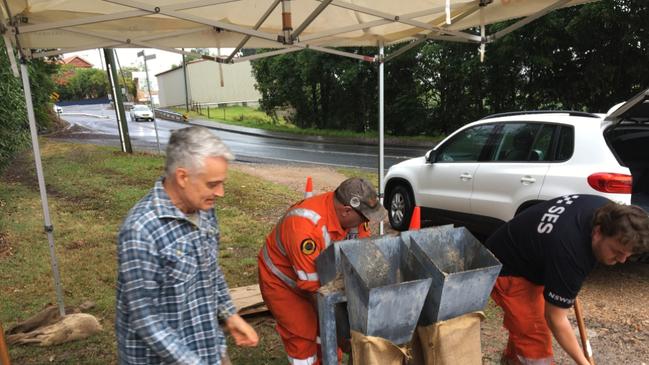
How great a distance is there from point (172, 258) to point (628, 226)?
5.96ft

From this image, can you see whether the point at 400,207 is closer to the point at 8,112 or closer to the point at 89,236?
the point at 89,236

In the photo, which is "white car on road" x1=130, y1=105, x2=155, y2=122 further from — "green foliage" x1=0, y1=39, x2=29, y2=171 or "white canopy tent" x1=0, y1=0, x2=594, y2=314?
"white canopy tent" x1=0, y1=0, x2=594, y2=314

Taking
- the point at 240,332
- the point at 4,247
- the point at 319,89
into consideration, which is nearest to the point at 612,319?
the point at 240,332

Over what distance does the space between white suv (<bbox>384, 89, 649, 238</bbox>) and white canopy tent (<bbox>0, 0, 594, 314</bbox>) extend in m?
1.17

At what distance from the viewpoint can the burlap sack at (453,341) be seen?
6.08 feet

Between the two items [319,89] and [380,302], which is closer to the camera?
[380,302]

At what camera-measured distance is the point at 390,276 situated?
85.6 inches

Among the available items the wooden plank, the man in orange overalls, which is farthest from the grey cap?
the wooden plank

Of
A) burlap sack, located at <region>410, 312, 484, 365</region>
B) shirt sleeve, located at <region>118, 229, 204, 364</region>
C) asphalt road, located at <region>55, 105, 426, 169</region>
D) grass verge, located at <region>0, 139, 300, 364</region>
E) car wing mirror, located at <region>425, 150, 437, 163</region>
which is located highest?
shirt sleeve, located at <region>118, 229, 204, 364</region>

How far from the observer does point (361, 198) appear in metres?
2.25

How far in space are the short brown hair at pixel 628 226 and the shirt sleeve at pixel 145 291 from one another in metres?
1.78

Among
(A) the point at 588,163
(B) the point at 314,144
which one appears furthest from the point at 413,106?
(A) the point at 588,163

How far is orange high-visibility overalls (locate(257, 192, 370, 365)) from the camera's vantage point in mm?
2293

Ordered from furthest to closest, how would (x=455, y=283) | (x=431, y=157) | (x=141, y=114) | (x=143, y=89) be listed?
(x=143, y=89)
(x=141, y=114)
(x=431, y=157)
(x=455, y=283)
